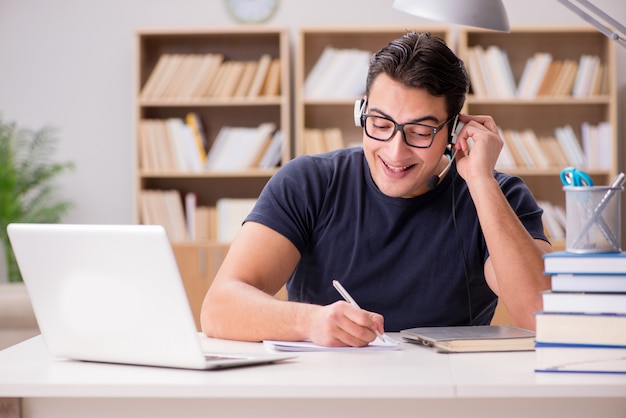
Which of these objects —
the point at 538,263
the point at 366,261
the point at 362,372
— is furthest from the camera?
the point at 366,261

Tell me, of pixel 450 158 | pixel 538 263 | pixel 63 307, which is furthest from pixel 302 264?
pixel 63 307

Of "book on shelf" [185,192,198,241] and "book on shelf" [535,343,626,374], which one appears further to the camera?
"book on shelf" [185,192,198,241]

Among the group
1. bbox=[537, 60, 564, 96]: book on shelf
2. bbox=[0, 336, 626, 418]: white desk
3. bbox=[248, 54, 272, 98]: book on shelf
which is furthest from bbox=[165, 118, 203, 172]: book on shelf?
bbox=[0, 336, 626, 418]: white desk

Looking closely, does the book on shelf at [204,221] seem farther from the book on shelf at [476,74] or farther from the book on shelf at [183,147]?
the book on shelf at [476,74]

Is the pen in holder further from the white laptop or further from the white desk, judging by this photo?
the white laptop

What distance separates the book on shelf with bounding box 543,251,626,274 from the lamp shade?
23.9 inches

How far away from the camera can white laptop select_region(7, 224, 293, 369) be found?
1.24 metres

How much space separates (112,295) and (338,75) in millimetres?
3620

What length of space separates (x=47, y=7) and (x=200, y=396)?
14.8 ft

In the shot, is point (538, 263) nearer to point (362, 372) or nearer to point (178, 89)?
point (362, 372)

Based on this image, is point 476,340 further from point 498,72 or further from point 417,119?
point 498,72

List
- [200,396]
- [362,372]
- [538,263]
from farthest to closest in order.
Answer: [538,263]
[362,372]
[200,396]

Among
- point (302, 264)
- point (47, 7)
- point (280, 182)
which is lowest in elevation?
point (302, 264)

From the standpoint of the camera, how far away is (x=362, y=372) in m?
1.27
